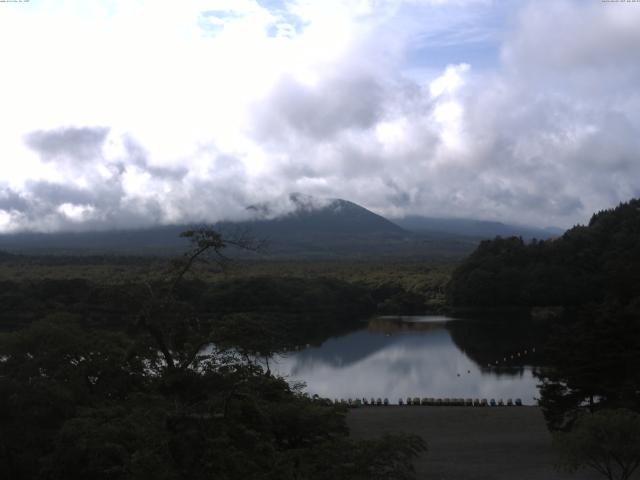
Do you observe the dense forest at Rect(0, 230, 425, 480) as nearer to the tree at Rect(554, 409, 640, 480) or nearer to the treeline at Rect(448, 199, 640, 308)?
the tree at Rect(554, 409, 640, 480)

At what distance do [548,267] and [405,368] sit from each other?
996 inches

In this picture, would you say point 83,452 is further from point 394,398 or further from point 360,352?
point 360,352

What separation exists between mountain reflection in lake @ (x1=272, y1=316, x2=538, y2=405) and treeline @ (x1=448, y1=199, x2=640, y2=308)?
1046cm

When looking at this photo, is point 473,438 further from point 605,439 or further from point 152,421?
point 152,421

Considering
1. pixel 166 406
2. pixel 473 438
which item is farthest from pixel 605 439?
pixel 473 438

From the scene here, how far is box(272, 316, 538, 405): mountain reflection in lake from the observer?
2538 cm

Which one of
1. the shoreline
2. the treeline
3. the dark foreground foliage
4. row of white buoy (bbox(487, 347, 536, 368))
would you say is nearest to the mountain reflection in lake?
row of white buoy (bbox(487, 347, 536, 368))

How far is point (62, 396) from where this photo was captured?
851 centimetres

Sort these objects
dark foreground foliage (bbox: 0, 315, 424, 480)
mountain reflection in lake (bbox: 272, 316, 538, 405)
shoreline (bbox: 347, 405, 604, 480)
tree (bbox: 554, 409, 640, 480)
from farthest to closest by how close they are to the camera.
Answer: mountain reflection in lake (bbox: 272, 316, 538, 405), shoreline (bbox: 347, 405, 604, 480), tree (bbox: 554, 409, 640, 480), dark foreground foliage (bbox: 0, 315, 424, 480)

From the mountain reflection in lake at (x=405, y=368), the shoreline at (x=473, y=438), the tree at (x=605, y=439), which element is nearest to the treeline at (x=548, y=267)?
the mountain reflection in lake at (x=405, y=368)

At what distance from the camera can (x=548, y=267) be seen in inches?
2034

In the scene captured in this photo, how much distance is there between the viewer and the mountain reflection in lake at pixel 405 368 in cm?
2538

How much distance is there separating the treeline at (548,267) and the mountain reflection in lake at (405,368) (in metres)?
10.5

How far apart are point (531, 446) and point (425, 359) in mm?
17229
